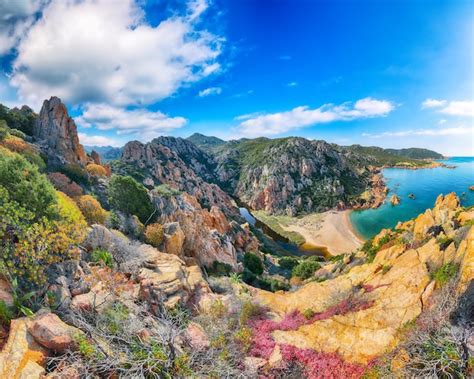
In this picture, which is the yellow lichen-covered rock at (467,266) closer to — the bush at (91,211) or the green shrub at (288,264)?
the bush at (91,211)

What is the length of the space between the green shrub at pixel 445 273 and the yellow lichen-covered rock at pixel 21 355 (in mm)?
19733

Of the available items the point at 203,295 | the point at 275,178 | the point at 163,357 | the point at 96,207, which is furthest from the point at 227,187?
the point at 163,357

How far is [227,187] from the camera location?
168625 mm

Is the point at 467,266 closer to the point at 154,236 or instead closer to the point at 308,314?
the point at 308,314

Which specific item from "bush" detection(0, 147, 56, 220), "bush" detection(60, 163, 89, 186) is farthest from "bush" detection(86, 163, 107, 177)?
"bush" detection(0, 147, 56, 220)

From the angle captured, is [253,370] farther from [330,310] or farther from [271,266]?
[271,266]

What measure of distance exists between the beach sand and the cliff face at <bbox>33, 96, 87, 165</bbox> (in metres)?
73.8

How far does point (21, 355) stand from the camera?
802 centimetres

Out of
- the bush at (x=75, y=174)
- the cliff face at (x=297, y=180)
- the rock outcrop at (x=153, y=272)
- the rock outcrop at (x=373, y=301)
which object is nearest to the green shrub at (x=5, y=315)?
the rock outcrop at (x=153, y=272)

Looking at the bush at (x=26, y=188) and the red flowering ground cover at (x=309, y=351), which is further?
the bush at (x=26, y=188)

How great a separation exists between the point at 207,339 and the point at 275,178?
125m

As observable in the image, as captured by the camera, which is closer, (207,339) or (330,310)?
(207,339)

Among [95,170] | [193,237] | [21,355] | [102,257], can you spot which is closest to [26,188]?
[102,257]

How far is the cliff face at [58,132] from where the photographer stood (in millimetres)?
53594
